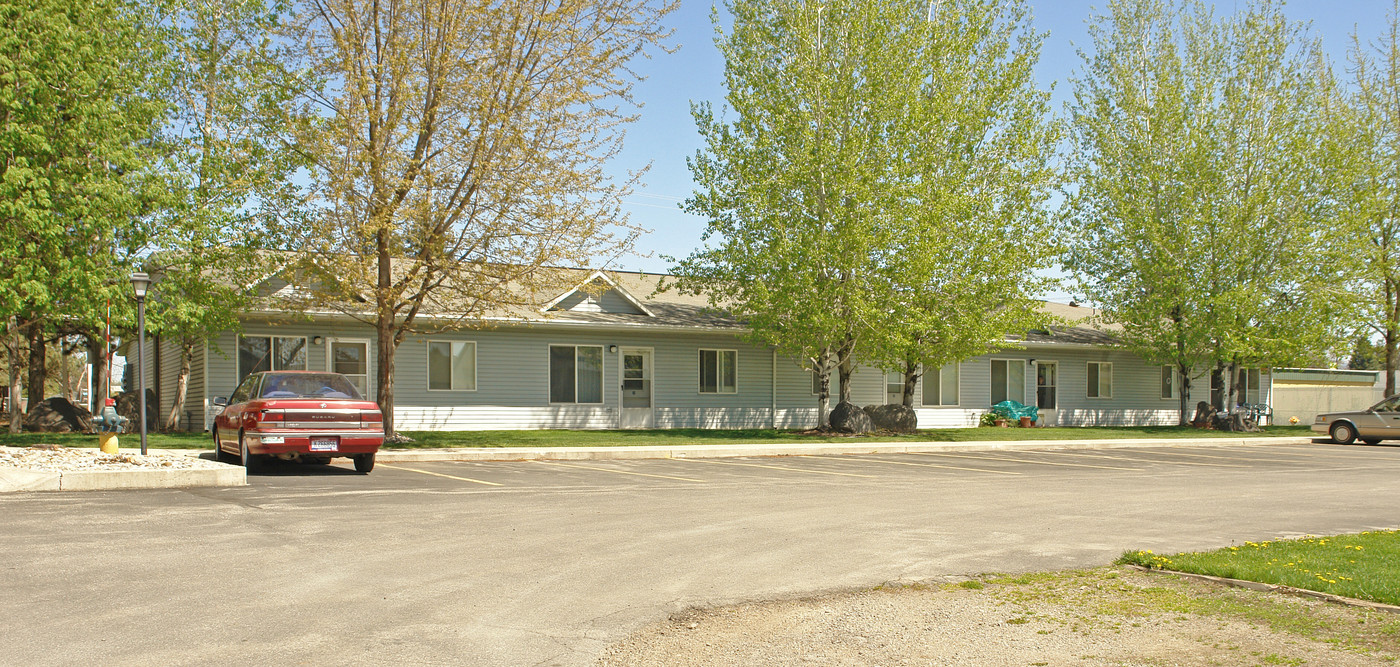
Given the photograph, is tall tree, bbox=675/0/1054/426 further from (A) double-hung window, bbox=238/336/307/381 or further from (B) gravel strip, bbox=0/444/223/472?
(B) gravel strip, bbox=0/444/223/472

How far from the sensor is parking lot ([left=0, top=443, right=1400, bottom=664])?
18.9 feet

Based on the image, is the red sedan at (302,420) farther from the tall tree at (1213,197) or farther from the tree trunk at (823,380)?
the tall tree at (1213,197)

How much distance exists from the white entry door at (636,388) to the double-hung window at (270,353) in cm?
827

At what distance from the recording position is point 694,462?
19.2 meters

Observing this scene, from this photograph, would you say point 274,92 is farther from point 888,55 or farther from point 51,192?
point 888,55

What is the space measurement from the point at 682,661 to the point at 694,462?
547 inches

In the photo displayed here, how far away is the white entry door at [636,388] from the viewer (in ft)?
92.2

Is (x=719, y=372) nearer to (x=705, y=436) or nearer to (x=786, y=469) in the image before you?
(x=705, y=436)

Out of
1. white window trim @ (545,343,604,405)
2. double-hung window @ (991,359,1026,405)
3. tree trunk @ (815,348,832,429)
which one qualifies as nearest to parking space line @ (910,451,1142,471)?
tree trunk @ (815,348,832,429)

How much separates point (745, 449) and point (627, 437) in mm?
3808

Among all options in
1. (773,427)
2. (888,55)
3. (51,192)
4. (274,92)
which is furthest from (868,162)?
(51,192)

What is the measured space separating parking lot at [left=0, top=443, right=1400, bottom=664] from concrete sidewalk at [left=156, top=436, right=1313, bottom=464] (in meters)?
2.32

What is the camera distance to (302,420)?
14.6 m

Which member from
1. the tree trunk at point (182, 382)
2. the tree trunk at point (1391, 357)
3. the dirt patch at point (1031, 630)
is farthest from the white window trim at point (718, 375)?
the tree trunk at point (1391, 357)
